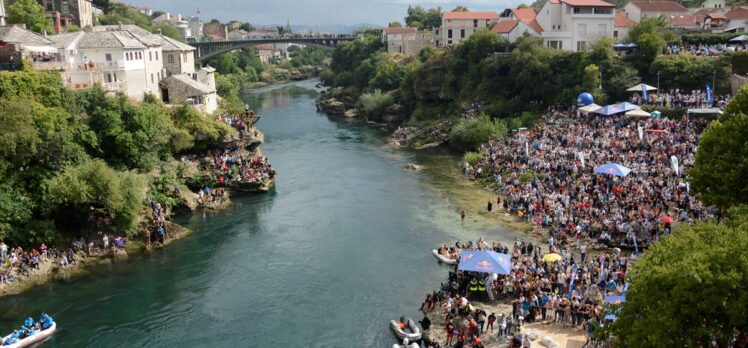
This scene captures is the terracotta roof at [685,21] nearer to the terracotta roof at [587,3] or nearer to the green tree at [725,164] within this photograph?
the terracotta roof at [587,3]

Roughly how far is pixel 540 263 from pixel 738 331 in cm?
1284

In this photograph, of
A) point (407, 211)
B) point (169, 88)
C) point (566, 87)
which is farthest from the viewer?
point (566, 87)

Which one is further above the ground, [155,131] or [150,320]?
[155,131]

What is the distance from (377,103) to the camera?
86.9m

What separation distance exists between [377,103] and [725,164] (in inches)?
2404

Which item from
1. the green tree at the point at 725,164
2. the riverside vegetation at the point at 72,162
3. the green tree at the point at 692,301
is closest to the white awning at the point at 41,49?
the riverside vegetation at the point at 72,162

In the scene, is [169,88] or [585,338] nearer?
[585,338]

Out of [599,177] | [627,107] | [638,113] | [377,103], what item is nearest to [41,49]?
[599,177]

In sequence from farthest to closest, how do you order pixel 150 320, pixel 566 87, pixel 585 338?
pixel 566 87
pixel 150 320
pixel 585 338

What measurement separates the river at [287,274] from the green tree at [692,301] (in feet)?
38.1

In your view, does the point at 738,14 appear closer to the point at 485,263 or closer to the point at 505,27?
the point at 505,27

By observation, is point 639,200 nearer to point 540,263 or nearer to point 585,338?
point 540,263

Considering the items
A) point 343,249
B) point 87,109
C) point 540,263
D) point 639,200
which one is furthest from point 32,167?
point 639,200

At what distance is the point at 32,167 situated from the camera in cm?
3841
